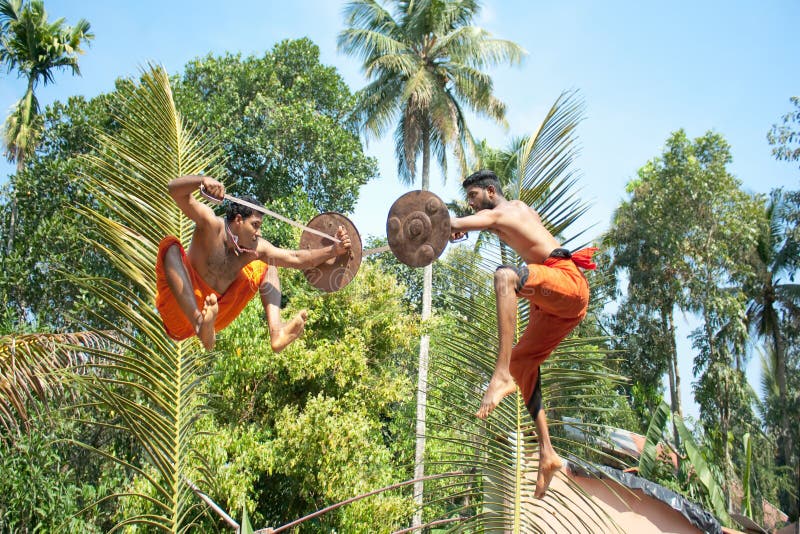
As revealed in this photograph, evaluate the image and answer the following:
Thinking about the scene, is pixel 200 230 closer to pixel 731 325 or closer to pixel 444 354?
pixel 444 354

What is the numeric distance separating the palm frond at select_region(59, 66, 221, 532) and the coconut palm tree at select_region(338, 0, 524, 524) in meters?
14.0

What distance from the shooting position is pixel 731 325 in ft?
68.5

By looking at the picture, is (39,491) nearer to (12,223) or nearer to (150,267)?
(12,223)

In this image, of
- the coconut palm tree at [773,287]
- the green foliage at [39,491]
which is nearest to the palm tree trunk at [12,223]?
the green foliage at [39,491]

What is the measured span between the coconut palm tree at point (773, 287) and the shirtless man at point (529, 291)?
71.6ft

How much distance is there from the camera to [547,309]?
4449mm

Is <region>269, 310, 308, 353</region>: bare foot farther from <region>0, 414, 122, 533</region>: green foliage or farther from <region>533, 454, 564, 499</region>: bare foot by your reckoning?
<region>0, 414, 122, 533</region>: green foliage

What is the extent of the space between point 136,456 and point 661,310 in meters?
16.2

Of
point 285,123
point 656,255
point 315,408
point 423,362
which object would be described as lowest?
point 315,408

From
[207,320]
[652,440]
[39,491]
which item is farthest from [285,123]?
[207,320]

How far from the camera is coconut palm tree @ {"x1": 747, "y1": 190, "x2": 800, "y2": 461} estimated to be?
24.0 metres

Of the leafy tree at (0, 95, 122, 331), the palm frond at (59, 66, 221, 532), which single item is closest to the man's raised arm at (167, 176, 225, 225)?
the palm frond at (59, 66, 221, 532)

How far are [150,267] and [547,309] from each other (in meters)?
3.12

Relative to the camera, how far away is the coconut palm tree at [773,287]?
24.0m
